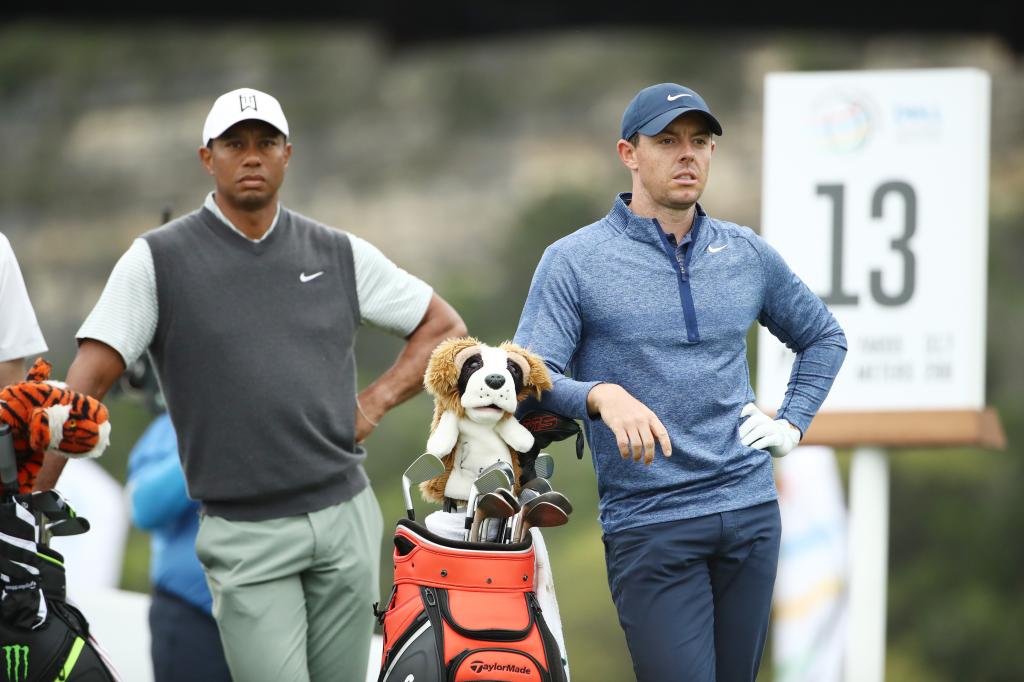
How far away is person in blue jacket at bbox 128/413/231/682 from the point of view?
12.5 feet

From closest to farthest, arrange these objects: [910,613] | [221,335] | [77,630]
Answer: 1. [77,630]
2. [221,335]
3. [910,613]

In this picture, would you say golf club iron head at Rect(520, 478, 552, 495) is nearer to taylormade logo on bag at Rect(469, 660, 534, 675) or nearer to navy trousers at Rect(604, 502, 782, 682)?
navy trousers at Rect(604, 502, 782, 682)

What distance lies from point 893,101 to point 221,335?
3.16 metres

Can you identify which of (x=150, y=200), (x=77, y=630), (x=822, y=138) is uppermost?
(x=150, y=200)

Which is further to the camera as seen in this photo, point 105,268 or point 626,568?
point 105,268

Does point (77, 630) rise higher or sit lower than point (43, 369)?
lower

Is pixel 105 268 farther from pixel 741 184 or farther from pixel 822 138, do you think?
pixel 822 138

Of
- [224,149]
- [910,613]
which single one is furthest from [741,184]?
[224,149]

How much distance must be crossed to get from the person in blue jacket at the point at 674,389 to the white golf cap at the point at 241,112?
73 centimetres

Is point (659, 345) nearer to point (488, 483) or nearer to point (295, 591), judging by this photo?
point (488, 483)

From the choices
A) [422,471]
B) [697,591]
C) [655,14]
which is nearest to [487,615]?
[422,471]

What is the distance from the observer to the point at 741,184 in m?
17.4

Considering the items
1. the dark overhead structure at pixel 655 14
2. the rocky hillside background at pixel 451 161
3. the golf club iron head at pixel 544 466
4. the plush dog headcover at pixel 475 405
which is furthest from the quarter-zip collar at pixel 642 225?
the rocky hillside background at pixel 451 161

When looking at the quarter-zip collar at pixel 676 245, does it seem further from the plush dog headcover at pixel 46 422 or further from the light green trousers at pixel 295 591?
the plush dog headcover at pixel 46 422
